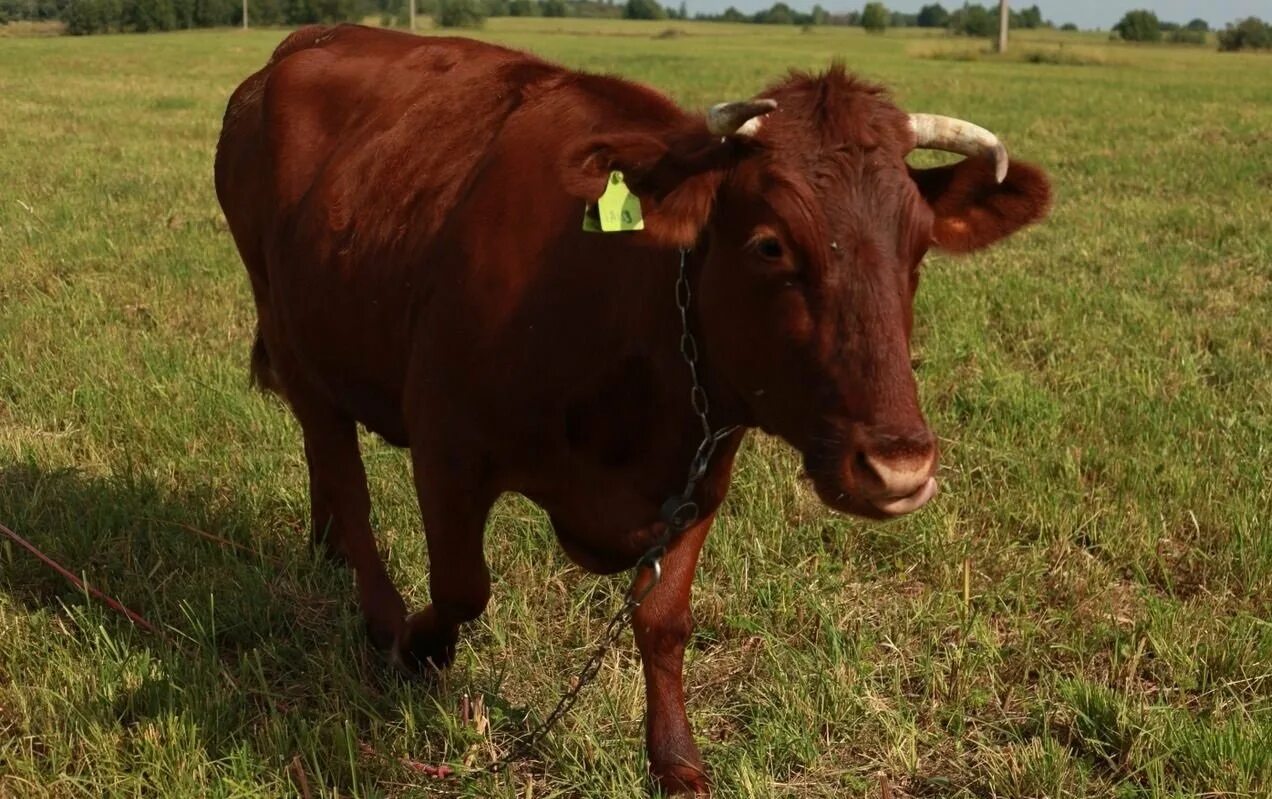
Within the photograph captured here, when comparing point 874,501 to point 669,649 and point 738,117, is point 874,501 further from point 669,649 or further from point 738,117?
point 669,649

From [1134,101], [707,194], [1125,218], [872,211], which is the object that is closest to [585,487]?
[707,194]

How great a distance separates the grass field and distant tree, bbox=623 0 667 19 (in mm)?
136664

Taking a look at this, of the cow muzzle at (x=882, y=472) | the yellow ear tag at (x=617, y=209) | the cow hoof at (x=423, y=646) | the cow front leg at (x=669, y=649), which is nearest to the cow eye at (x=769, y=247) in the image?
the yellow ear tag at (x=617, y=209)

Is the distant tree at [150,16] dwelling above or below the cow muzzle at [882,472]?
above

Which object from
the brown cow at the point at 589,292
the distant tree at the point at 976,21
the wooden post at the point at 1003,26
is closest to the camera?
the brown cow at the point at 589,292

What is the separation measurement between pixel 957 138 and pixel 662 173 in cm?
69

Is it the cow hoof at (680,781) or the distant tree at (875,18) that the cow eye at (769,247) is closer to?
the cow hoof at (680,781)

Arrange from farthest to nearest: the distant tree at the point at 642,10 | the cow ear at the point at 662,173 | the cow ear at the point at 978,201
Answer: the distant tree at the point at 642,10 < the cow ear at the point at 978,201 < the cow ear at the point at 662,173

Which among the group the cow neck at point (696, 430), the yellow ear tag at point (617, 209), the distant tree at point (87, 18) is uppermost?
the distant tree at point (87, 18)

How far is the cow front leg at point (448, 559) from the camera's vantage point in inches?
119

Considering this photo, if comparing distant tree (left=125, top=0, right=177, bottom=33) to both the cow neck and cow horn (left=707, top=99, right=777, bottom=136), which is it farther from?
cow horn (left=707, top=99, right=777, bottom=136)

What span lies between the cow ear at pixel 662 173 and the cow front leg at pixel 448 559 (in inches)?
33.9

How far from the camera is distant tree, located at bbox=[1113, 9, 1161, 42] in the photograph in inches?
3851

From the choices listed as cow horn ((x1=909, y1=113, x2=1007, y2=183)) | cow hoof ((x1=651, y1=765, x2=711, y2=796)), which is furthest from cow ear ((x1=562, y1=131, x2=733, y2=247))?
cow hoof ((x1=651, y1=765, x2=711, y2=796))
